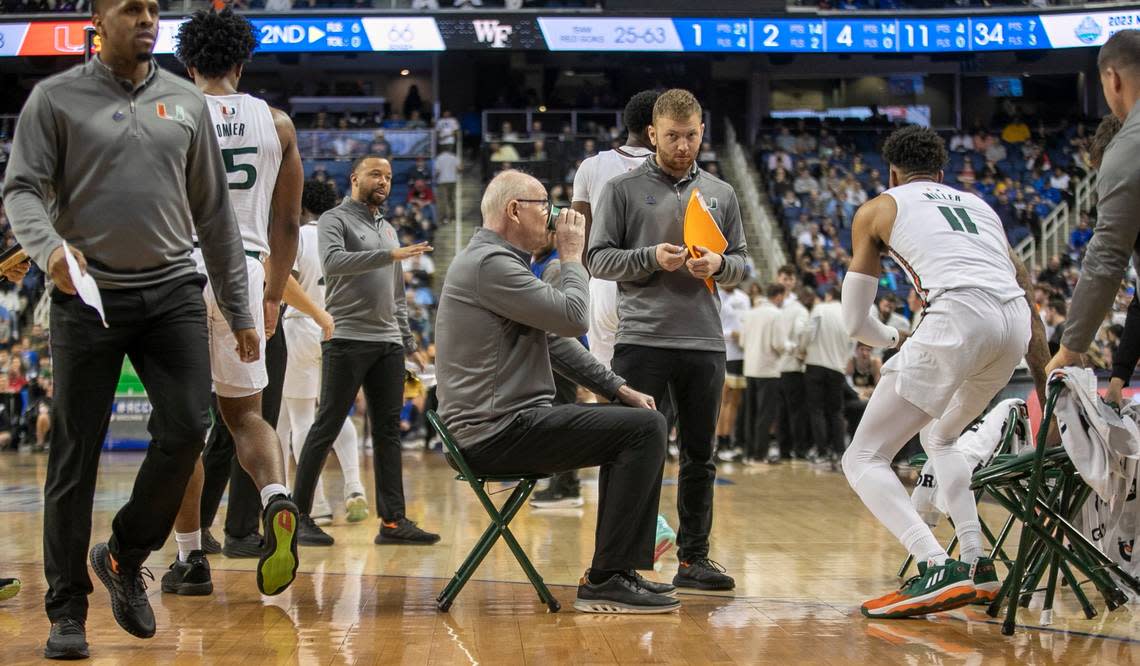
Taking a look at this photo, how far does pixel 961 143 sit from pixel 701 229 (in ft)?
71.6

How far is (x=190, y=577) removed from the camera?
15.7ft

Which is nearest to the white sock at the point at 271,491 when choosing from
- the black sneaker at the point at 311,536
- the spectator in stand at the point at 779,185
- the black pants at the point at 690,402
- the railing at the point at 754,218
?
the black pants at the point at 690,402

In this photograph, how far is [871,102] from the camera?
29.0 metres

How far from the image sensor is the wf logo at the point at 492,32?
24.4m

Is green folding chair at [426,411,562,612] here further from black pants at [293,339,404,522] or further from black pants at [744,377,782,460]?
black pants at [744,377,782,460]

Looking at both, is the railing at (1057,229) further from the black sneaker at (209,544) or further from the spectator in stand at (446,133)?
the black sneaker at (209,544)

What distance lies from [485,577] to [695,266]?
5.36ft

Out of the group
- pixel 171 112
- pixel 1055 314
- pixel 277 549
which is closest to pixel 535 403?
pixel 277 549

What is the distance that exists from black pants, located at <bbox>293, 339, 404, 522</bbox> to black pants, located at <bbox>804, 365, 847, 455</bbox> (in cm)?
615

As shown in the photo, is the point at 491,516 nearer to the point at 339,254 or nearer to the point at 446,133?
the point at 339,254

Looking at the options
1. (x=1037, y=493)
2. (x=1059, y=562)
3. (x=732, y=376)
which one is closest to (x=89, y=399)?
(x=1037, y=493)

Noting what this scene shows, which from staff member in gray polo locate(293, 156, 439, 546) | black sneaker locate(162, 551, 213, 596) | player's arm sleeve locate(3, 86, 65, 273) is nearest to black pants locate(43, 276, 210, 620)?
player's arm sleeve locate(3, 86, 65, 273)

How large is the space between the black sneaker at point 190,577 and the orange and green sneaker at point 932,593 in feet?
8.64

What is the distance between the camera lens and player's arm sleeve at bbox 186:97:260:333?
3.87m
